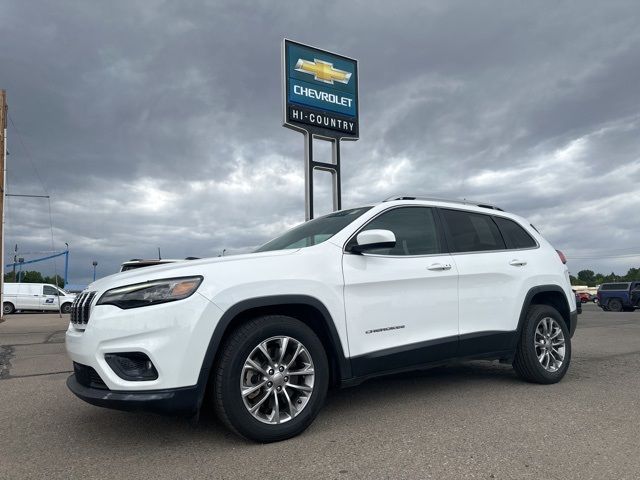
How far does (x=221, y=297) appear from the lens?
3281mm

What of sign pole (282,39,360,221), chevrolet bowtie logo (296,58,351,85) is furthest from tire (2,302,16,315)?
chevrolet bowtie logo (296,58,351,85)

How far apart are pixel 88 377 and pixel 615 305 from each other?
33065 millimetres

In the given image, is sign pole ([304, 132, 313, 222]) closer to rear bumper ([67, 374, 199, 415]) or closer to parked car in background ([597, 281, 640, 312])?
rear bumper ([67, 374, 199, 415])

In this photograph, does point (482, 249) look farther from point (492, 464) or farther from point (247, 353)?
point (247, 353)

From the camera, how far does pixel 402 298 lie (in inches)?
159

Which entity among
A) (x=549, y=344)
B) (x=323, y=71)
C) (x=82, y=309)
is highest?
(x=323, y=71)

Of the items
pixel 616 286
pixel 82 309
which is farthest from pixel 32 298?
pixel 616 286

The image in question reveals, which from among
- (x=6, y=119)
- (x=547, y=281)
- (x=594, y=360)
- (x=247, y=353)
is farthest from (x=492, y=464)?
(x=6, y=119)

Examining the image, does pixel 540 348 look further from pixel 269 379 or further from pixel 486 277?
pixel 269 379

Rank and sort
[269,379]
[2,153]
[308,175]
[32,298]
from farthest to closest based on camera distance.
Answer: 1. [32,298]
2. [2,153]
3. [308,175]
4. [269,379]

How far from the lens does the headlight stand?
320 cm

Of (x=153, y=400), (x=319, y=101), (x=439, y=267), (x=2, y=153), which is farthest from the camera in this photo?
(x=2, y=153)

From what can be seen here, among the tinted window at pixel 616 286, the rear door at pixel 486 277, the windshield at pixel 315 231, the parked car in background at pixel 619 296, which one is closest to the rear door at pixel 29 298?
the windshield at pixel 315 231

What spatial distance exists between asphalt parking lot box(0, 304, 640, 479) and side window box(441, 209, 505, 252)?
4.46 feet
